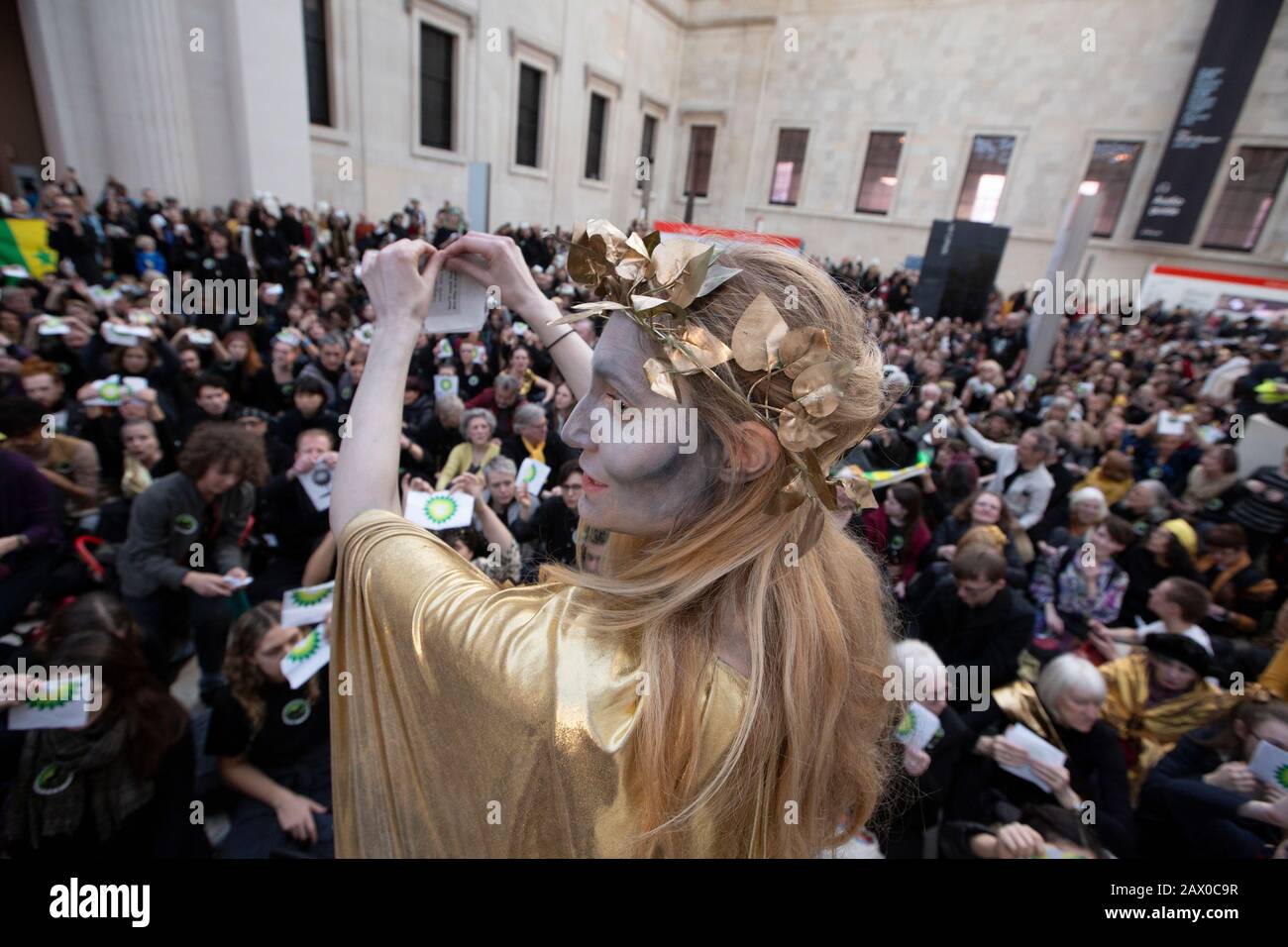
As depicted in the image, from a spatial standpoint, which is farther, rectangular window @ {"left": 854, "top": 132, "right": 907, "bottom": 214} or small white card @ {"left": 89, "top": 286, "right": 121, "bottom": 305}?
rectangular window @ {"left": 854, "top": 132, "right": 907, "bottom": 214}

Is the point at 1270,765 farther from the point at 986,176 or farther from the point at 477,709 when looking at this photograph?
the point at 986,176

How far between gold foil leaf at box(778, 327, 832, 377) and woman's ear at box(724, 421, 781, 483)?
3.7 inches

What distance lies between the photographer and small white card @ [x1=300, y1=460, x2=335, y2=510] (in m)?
3.88

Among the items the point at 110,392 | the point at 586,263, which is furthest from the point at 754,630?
the point at 110,392

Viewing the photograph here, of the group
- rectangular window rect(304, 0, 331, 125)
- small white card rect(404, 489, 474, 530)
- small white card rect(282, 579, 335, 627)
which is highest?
rectangular window rect(304, 0, 331, 125)

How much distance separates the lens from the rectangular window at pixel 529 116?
22.2m

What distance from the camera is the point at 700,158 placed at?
29.8 metres

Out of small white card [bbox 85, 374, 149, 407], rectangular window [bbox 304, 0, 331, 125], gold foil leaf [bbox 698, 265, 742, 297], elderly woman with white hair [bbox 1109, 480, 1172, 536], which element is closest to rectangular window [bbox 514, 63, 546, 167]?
rectangular window [bbox 304, 0, 331, 125]

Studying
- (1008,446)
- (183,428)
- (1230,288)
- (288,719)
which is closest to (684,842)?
(288,719)

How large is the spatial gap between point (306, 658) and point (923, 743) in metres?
2.55
